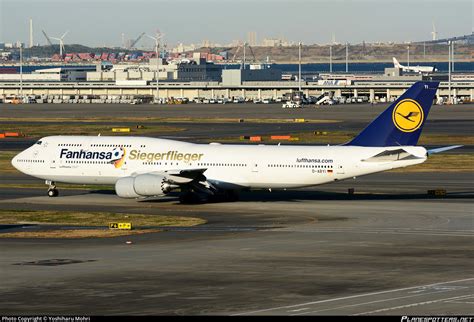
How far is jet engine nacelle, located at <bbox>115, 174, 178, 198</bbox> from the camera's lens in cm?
7675

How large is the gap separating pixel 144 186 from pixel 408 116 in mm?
19308

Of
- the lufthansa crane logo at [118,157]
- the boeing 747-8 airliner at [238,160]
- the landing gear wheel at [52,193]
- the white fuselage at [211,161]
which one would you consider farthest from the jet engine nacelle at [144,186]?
the landing gear wheel at [52,193]

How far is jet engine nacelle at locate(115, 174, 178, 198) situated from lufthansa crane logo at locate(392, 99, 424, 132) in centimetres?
1645

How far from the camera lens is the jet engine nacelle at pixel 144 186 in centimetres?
7675

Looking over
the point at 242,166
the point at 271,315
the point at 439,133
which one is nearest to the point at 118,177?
the point at 242,166

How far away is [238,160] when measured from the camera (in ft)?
256

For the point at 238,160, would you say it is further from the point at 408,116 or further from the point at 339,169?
the point at 408,116

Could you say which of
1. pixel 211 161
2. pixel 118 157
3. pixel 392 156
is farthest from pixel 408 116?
pixel 118 157

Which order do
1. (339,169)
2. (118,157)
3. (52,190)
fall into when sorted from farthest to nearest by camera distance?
(52,190) → (118,157) → (339,169)

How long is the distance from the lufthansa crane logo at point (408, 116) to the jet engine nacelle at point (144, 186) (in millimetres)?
16445

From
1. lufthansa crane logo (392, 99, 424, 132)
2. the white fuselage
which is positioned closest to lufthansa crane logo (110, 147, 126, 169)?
the white fuselage

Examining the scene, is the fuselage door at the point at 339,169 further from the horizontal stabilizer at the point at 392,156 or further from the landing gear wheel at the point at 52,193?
the landing gear wheel at the point at 52,193

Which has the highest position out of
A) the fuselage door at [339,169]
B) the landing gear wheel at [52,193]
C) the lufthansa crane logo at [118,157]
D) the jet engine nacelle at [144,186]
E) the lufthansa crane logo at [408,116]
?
the lufthansa crane logo at [408,116]

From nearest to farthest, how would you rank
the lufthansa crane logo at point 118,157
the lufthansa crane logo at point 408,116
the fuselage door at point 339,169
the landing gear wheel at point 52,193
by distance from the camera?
the fuselage door at point 339,169
the lufthansa crane logo at point 408,116
the lufthansa crane logo at point 118,157
the landing gear wheel at point 52,193
